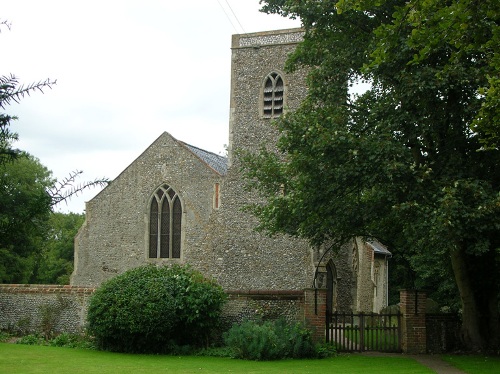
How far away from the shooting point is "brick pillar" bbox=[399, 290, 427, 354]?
704 inches

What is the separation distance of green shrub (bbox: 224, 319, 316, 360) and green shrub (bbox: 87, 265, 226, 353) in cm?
103

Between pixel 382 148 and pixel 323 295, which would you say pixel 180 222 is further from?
pixel 382 148

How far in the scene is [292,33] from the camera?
29.3 metres

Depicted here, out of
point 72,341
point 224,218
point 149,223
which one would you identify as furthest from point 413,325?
point 149,223

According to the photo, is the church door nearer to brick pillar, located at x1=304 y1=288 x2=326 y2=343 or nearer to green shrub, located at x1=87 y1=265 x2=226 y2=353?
brick pillar, located at x1=304 y1=288 x2=326 y2=343

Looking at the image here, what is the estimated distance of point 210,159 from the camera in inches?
1334

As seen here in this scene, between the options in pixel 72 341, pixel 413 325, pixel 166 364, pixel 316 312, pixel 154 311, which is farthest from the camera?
pixel 72 341

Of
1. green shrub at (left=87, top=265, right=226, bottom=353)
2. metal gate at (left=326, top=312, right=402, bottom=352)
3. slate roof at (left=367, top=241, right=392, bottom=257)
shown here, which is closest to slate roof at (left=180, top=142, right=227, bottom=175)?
slate roof at (left=367, top=241, right=392, bottom=257)

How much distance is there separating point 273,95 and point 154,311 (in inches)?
589

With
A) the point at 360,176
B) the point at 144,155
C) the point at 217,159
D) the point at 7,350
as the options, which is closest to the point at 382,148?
the point at 360,176

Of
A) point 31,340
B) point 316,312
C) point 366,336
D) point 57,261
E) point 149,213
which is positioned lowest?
point 31,340

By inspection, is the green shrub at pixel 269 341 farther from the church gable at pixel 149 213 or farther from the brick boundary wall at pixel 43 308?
the church gable at pixel 149 213

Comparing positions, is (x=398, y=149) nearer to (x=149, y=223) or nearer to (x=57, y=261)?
(x=149, y=223)

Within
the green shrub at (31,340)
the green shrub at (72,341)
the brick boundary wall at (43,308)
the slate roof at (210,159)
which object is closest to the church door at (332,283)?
the slate roof at (210,159)
